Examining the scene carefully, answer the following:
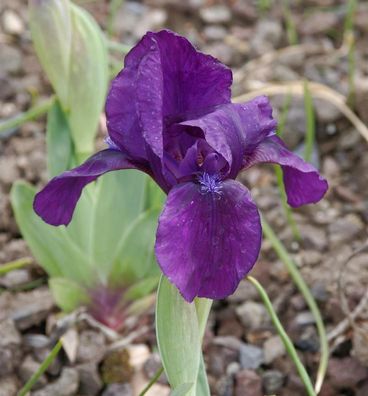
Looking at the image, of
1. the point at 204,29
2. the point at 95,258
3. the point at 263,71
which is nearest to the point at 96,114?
the point at 95,258

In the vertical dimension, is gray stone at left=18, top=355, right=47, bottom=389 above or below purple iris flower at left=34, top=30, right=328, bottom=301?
below

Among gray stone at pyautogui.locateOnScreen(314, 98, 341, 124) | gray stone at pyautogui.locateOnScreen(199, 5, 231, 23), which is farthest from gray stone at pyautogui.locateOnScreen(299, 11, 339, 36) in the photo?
gray stone at pyautogui.locateOnScreen(314, 98, 341, 124)

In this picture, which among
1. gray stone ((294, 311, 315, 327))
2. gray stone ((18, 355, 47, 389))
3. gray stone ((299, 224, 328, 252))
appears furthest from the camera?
gray stone ((299, 224, 328, 252))

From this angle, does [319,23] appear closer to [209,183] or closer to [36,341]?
[36,341]

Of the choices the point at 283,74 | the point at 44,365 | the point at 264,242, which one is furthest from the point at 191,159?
the point at 283,74

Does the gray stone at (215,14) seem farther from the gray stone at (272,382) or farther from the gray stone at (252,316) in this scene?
the gray stone at (272,382)

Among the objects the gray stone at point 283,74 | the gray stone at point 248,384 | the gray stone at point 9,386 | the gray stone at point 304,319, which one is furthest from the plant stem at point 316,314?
the gray stone at point 283,74

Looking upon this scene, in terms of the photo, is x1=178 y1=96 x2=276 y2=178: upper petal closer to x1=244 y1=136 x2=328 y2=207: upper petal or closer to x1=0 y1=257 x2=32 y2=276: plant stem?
x1=244 y1=136 x2=328 y2=207: upper petal
